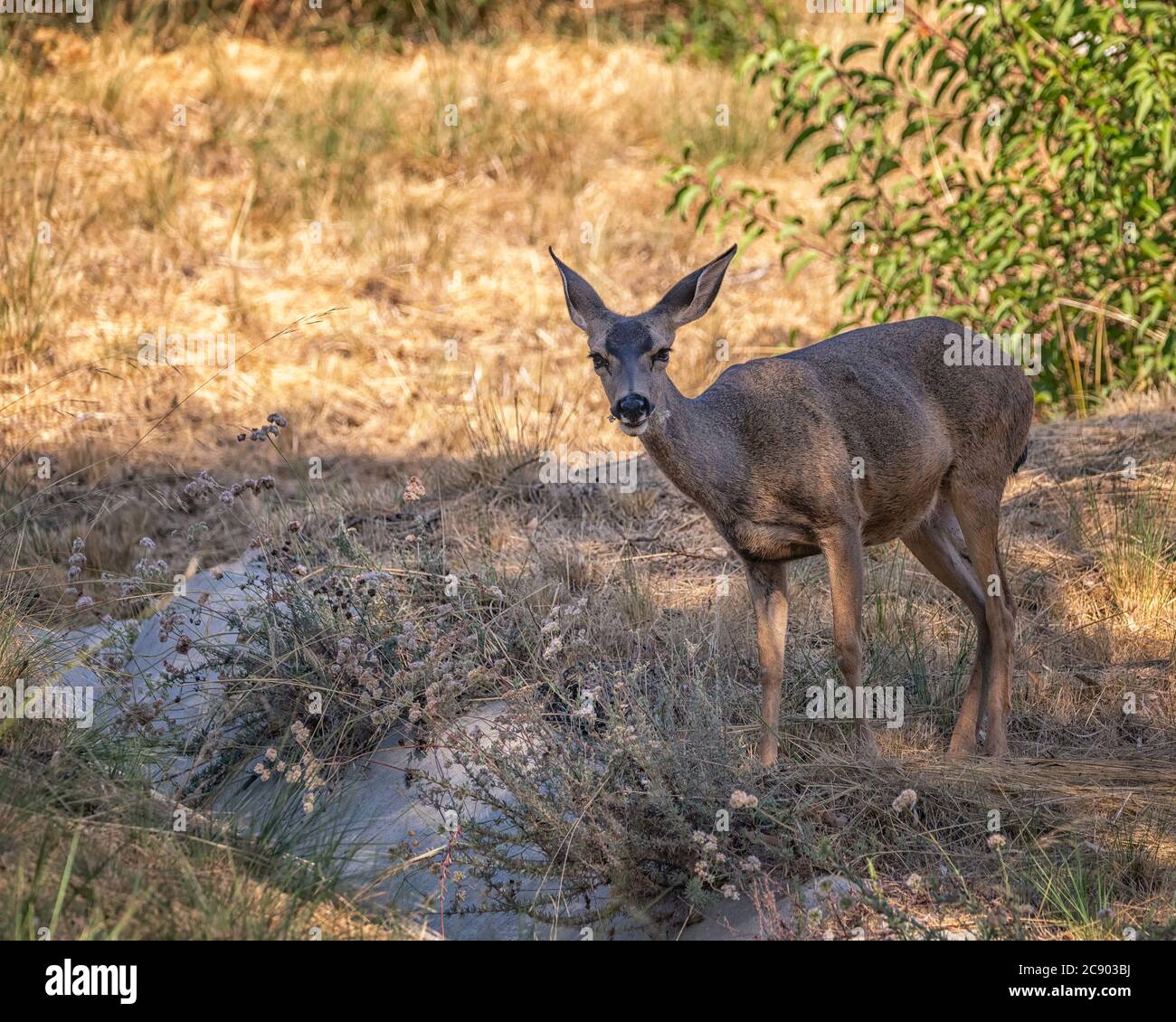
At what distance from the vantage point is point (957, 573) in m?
6.64

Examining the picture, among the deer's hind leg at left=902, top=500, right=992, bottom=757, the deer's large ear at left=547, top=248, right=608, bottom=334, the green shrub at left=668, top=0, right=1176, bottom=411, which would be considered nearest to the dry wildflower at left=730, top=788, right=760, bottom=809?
the deer's hind leg at left=902, top=500, right=992, bottom=757

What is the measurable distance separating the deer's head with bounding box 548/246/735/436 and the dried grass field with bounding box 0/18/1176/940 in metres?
1.06

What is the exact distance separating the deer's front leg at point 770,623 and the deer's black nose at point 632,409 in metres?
0.99

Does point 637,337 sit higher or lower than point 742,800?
higher

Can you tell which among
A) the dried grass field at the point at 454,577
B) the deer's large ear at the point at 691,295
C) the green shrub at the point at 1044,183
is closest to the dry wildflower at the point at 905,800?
the dried grass field at the point at 454,577

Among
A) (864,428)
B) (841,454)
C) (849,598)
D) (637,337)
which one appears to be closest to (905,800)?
(849,598)

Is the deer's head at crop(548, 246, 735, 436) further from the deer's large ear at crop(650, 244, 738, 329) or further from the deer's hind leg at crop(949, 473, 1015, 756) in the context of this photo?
the deer's hind leg at crop(949, 473, 1015, 756)

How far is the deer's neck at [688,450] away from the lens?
5.76 metres

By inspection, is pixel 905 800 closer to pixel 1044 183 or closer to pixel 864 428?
pixel 864 428

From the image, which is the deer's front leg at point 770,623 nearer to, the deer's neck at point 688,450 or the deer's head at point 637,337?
the deer's neck at point 688,450

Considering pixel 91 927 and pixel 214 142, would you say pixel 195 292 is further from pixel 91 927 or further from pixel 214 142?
pixel 91 927

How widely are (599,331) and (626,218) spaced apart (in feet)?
28.1

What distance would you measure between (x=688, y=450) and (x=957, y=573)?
5.25ft

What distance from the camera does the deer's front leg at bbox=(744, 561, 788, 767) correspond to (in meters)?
6.05
